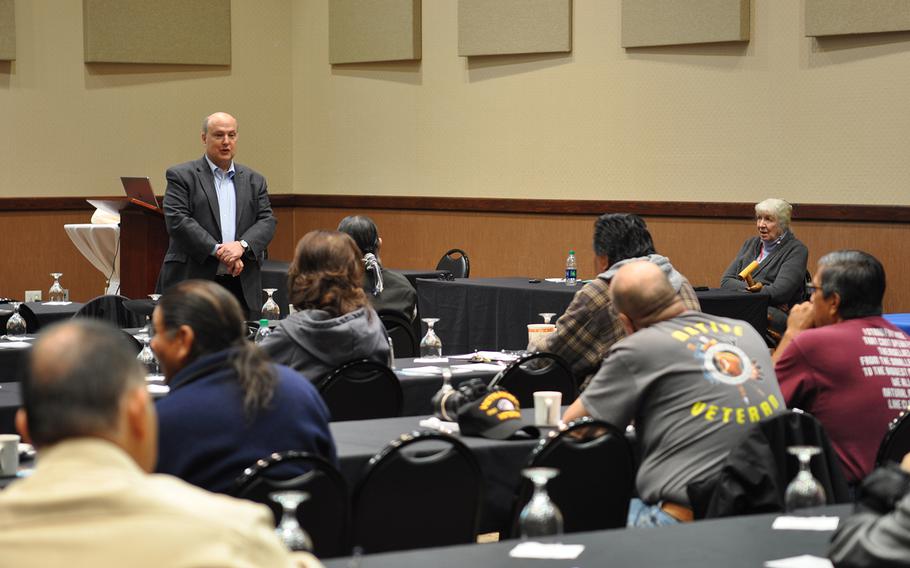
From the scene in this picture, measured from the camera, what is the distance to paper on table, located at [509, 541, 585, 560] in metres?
3.01

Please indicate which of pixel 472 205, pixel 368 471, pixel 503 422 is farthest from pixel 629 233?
pixel 472 205

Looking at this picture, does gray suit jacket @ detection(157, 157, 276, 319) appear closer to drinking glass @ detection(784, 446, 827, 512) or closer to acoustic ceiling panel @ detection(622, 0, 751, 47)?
acoustic ceiling panel @ detection(622, 0, 751, 47)

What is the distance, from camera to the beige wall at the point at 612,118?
1006cm

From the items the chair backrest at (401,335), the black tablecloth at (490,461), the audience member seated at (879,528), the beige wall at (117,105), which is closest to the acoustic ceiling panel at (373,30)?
the beige wall at (117,105)

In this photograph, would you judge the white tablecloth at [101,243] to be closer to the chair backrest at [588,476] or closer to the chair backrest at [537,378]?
the chair backrest at [537,378]

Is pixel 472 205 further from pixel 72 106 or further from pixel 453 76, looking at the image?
pixel 72 106

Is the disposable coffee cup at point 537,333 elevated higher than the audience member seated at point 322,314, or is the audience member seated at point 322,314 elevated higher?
the audience member seated at point 322,314

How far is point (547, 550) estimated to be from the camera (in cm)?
305

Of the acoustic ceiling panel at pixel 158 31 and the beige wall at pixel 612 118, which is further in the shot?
the acoustic ceiling panel at pixel 158 31

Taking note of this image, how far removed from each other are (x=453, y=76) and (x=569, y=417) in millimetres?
8876

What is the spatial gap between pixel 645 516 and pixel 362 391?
4.84 ft

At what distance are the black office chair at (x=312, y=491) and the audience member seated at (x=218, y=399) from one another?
0.07 m

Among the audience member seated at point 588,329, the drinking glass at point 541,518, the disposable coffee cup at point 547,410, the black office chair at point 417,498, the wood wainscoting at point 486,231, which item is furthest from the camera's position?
the wood wainscoting at point 486,231

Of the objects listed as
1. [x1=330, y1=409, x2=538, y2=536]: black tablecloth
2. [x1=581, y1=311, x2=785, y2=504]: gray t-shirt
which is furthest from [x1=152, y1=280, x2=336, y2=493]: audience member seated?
[x1=581, y1=311, x2=785, y2=504]: gray t-shirt
